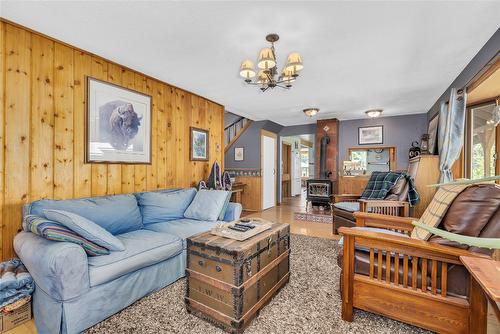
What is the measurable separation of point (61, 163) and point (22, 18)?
1221 millimetres

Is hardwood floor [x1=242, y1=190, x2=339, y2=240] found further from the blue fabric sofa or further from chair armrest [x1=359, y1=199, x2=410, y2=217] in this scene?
the blue fabric sofa

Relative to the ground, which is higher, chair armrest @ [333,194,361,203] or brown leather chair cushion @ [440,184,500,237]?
brown leather chair cushion @ [440,184,500,237]

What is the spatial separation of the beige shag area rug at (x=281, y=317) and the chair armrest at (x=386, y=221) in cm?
63

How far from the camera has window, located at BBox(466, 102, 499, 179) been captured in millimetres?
2969

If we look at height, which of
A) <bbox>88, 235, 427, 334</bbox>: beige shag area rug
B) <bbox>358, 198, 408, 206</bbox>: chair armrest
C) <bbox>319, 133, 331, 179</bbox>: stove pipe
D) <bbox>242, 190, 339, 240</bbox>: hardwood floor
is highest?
<bbox>319, 133, 331, 179</bbox>: stove pipe

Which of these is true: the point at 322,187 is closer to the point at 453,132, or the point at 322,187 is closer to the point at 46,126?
the point at 453,132

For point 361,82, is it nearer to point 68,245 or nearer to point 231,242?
point 231,242

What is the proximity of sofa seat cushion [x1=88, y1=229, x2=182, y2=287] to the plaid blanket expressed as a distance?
2.69 meters

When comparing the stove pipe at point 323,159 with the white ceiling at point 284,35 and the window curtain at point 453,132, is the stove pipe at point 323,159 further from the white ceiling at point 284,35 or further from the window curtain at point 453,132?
the window curtain at point 453,132

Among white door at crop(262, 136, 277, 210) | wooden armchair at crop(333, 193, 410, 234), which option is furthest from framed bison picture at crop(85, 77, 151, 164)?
white door at crop(262, 136, 277, 210)

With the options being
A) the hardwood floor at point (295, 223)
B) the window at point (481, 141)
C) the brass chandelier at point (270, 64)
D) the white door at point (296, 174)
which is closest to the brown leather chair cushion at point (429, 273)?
the brass chandelier at point (270, 64)

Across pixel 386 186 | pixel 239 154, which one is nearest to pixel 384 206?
pixel 386 186

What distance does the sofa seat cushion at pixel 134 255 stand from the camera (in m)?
1.64

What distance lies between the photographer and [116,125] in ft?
8.88
